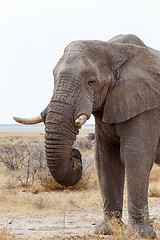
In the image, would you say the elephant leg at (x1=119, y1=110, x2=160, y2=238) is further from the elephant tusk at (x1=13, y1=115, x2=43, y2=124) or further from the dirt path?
the elephant tusk at (x1=13, y1=115, x2=43, y2=124)

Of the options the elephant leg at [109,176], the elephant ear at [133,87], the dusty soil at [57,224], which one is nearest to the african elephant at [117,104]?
the elephant ear at [133,87]

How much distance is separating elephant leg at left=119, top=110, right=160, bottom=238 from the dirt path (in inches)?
22.7

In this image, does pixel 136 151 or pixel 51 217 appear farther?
pixel 51 217

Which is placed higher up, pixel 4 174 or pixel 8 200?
pixel 8 200

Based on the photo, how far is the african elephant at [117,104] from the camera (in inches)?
219

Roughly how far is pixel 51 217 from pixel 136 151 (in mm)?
3646

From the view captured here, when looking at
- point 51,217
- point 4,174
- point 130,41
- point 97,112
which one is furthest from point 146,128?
point 4,174

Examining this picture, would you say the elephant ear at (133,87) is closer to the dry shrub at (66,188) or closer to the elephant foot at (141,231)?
the elephant foot at (141,231)

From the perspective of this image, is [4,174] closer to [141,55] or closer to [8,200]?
[8,200]

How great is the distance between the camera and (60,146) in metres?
5.32

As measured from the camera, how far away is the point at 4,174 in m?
17.0

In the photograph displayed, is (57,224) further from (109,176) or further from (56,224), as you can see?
(109,176)

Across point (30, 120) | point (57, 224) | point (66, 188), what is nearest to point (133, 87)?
point (30, 120)

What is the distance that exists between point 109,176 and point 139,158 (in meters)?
1.07
